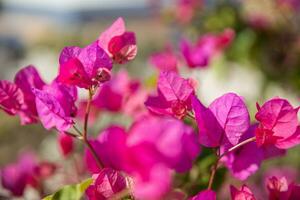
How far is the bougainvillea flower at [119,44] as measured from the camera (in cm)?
56

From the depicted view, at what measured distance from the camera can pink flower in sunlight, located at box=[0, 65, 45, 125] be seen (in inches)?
22.6

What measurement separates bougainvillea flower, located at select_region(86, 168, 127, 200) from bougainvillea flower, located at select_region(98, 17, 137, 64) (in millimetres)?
116

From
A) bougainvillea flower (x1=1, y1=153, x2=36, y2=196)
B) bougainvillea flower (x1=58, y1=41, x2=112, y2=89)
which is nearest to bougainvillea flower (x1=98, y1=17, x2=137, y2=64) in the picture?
bougainvillea flower (x1=58, y1=41, x2=112, y2=89)

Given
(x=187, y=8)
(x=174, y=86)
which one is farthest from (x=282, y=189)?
(x=187, y=8)

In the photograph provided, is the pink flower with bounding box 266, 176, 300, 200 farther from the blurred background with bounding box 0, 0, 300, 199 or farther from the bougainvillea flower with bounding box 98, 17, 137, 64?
the blurred background with bounding box 0, 0, 300, 199

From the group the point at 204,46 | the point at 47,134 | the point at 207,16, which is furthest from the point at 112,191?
the point at 47,134

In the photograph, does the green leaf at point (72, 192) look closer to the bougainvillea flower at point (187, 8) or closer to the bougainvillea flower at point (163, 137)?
the bougainvillea flower at point (163, 137)

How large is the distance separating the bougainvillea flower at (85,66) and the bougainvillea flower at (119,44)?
1.5 inches

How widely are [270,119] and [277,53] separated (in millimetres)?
1413

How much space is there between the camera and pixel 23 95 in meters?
0.59

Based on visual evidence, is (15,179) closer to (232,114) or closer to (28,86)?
(28,86)

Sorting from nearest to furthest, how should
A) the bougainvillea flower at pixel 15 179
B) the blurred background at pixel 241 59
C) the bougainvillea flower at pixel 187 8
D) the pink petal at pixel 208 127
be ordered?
the pink petal at pixel 208 127 < the bougainvillea flower at pixel 15 179 < the blurred background at pixel 241 59 < the bougainvillea flower at pixel 187 8

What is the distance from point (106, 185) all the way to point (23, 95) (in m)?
0.15

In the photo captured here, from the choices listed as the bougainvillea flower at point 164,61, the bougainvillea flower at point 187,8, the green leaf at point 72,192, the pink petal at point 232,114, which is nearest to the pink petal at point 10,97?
the green leaf at point 72,192
